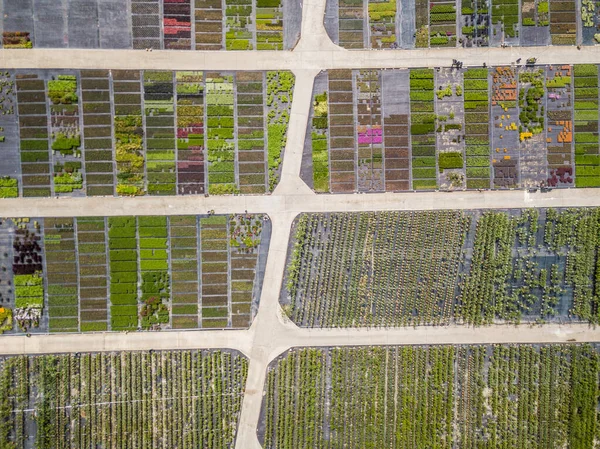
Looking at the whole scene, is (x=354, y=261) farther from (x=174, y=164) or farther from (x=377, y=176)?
(x=174, y=164)

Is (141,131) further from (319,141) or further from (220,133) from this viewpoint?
(319,141)

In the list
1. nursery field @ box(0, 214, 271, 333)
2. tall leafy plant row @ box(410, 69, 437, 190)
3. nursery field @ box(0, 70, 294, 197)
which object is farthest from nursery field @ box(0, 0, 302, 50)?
nursery field @ box(0, 214, 271, 333)

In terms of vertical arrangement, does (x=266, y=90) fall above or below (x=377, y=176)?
above

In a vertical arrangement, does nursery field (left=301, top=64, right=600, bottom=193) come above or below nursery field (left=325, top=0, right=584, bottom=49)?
below

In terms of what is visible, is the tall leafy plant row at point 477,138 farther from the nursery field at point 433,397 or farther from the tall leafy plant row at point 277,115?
the tall leafy plant row at point 277,115

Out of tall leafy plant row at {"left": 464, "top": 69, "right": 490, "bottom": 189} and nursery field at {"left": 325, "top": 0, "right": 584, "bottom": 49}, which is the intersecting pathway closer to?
nursery field at {"left": 325, "top": 0, "right": 584, "bottom": 49}

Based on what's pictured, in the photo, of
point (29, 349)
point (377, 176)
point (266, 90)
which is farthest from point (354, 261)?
point (29, 349)
